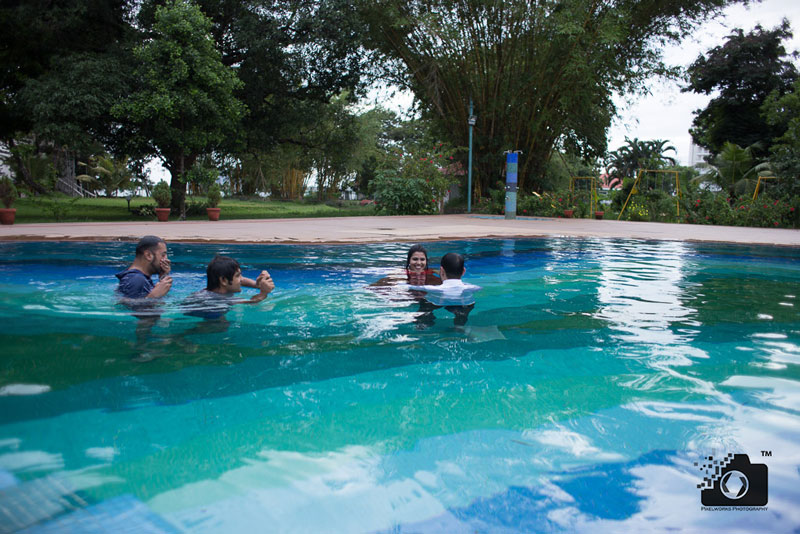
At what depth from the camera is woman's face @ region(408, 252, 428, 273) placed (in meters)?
5.91

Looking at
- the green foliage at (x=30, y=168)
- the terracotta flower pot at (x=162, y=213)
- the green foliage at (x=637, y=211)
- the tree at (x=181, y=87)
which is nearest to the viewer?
the tree at (x=181, y=87)

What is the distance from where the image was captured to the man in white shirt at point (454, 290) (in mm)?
5383

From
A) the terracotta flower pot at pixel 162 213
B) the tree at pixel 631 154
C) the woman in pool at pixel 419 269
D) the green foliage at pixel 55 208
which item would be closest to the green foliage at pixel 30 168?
the green foliage at pixel 55 208

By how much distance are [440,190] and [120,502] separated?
20180mm

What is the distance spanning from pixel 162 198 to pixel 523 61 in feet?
→ 42.0

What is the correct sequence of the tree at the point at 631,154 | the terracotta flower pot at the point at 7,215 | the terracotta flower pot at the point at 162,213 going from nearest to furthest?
the terracotta flower pot at the point at 7,215
the terracotta flower pot at the point at 162,213
the tree at the point at 631,154

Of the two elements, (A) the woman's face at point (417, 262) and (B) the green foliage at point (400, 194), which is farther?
(B) the green foliage at point (400, 194)

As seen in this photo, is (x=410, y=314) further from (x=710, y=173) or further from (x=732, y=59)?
(x=732, y=59)

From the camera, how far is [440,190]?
2192 cm

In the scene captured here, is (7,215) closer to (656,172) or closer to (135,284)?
(135,284)

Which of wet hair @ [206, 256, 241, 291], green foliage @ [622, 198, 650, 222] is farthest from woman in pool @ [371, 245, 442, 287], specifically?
green foliage @ [622, 198, 650, 222]

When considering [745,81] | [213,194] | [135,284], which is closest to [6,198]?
[213,194]

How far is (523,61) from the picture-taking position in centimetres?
2056

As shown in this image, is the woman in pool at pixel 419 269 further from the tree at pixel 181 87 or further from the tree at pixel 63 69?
the tree at pixel 63 69
